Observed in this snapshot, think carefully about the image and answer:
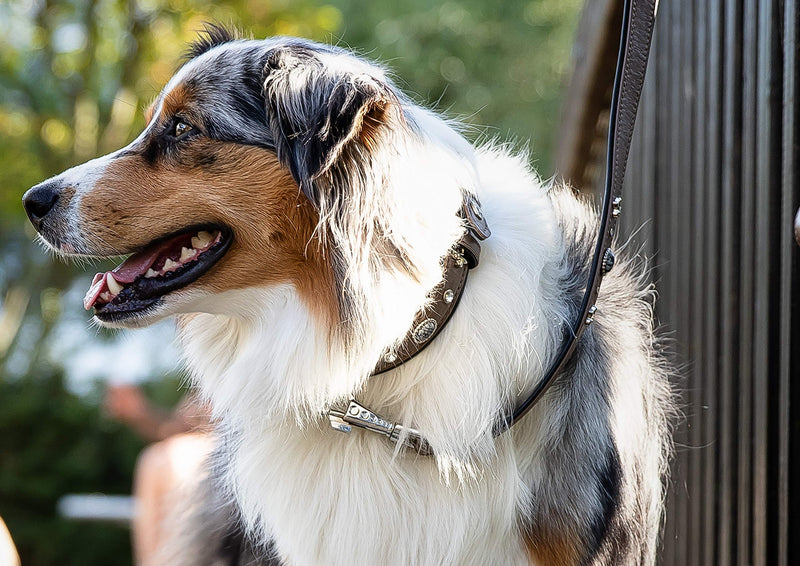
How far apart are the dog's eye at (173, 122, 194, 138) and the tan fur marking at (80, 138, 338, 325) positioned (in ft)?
0.37

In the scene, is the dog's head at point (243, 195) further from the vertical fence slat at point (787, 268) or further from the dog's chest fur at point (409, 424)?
the vertical fence slat at point (787, 268)

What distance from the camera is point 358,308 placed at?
5.79 ft

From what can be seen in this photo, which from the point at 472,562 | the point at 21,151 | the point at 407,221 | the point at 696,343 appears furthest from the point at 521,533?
the point at 21,151

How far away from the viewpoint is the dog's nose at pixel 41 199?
1.83m

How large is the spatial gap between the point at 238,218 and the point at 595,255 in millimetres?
755

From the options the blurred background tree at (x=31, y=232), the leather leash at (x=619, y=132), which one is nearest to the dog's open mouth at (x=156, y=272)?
the leather leash at (x=619, y=132)

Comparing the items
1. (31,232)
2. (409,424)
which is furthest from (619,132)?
(31,232)

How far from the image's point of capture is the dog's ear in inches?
67.3

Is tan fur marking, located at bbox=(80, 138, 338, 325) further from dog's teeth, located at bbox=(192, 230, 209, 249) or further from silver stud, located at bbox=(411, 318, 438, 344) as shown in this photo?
silver stud, located at bbox=(411, 318, 438, 344)

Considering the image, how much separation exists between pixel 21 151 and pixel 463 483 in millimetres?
5856

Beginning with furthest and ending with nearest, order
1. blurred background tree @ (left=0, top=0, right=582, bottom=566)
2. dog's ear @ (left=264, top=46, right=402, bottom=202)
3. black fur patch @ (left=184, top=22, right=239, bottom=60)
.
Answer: blurred background tree @ (left=0, top=0, right=582, bottom=566)
black fur patch @ (left=184, top=22, right=239, bottom=60)
dog's ear @ (left=264, top=46, right=402, bottom=202)

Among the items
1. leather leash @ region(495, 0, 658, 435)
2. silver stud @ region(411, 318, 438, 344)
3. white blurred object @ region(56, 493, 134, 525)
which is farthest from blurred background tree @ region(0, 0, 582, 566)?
silver stud @ region(411, 318, 438, 344)

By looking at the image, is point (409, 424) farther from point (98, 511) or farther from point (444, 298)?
point (98, 511)

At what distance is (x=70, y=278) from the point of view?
7.23 m
